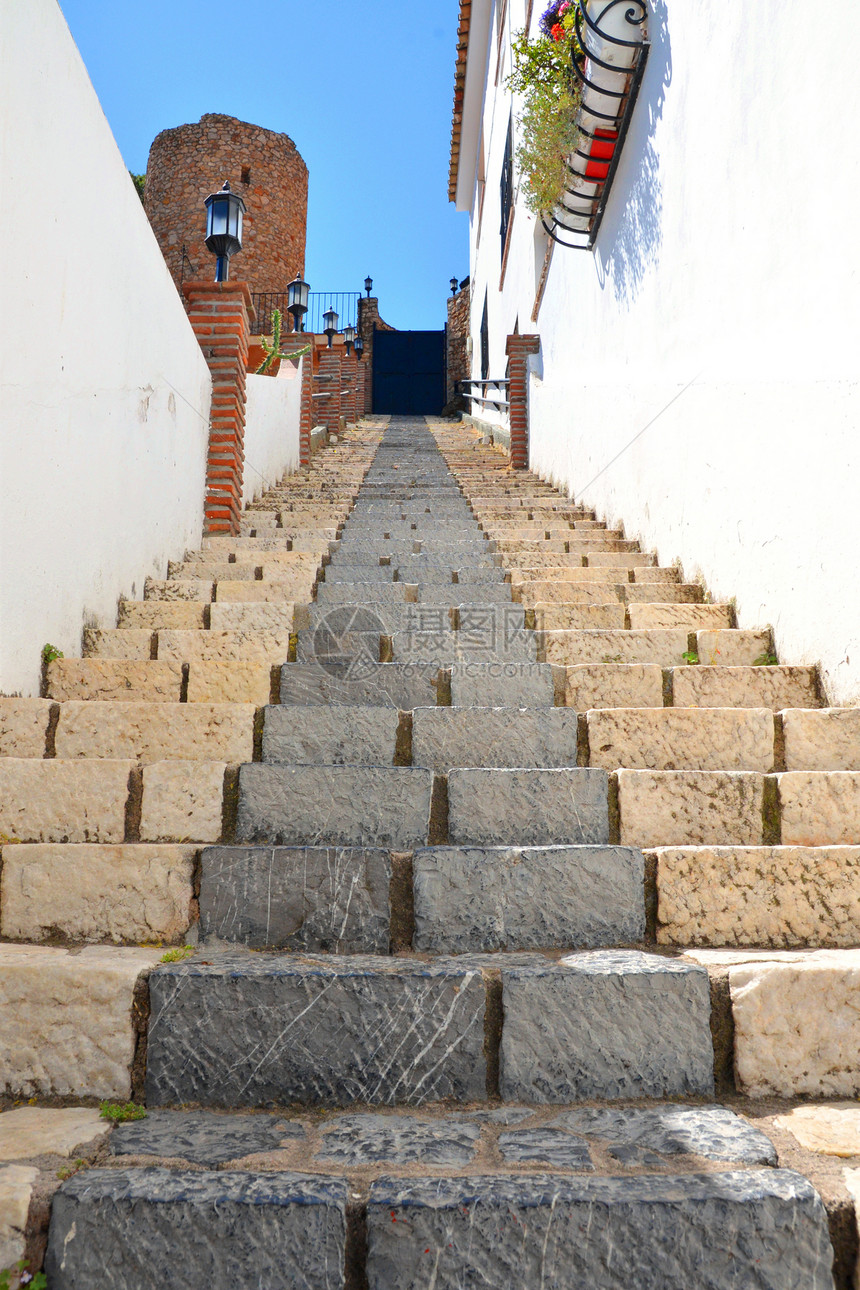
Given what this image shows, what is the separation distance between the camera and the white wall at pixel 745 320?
2582 mm

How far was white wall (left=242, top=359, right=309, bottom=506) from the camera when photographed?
20.3ft

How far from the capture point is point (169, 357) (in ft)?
13.6

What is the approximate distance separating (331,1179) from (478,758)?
126cm

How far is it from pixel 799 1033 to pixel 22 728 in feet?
6.65

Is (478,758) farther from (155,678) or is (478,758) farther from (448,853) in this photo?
(155,678)

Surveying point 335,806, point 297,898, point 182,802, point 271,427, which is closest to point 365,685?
point 335,806

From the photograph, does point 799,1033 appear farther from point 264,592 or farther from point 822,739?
point 264,592

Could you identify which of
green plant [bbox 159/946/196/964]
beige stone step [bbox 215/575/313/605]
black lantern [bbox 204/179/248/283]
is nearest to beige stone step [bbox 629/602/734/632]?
beige stone step [bbox 215/575/313/605]

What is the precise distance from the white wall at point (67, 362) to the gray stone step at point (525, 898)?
57.1 inches

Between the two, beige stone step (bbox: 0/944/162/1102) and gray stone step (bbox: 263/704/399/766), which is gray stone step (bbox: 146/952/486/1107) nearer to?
beige stone step (bbox: 0/944/162/1102)

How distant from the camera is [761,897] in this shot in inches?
76.2

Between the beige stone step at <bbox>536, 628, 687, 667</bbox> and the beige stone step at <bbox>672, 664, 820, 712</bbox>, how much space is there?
333 millimetres

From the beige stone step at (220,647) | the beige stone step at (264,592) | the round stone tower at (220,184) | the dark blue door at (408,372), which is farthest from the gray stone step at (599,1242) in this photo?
the dark blue door at (408,372)

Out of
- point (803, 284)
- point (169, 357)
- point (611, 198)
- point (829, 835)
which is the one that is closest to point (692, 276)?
point (803, 284)
